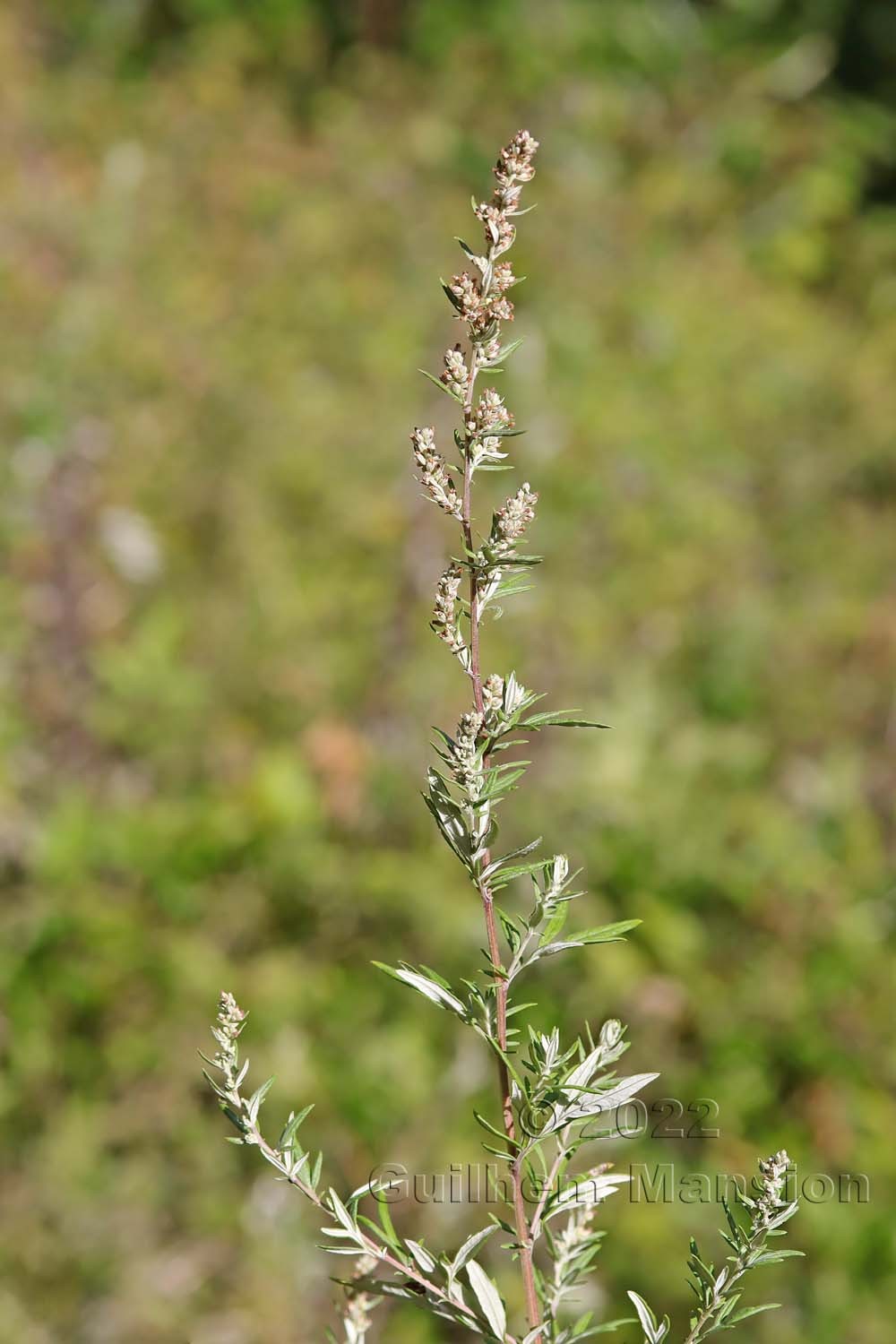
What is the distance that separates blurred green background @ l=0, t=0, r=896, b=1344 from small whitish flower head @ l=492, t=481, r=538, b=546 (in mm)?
2338

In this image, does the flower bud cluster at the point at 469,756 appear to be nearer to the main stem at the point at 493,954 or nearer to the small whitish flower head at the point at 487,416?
the main stem at the point at 493,954

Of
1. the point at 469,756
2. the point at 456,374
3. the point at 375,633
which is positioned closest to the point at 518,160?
the point at 456,374

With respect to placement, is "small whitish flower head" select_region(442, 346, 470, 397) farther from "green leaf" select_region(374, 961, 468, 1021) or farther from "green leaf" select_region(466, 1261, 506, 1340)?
"green leaf" select_region(466, 1261, 506, 1340)

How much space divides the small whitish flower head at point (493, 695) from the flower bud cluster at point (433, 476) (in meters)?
0.14

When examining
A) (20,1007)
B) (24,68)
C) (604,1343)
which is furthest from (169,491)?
(24,68)

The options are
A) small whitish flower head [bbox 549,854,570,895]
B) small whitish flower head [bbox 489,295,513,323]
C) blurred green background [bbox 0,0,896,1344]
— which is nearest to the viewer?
small whitish flower head [bbox 489,295,513,323]

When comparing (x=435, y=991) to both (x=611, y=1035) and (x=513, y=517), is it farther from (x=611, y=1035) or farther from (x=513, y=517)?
(x=513, y=517)

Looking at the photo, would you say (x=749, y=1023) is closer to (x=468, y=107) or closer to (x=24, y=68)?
(x=468, y=107)

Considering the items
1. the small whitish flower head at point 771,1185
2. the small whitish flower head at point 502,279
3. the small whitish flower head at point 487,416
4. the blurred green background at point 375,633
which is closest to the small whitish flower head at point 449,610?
the small whitish flower head at point 487,416

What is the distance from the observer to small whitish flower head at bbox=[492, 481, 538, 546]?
88cm

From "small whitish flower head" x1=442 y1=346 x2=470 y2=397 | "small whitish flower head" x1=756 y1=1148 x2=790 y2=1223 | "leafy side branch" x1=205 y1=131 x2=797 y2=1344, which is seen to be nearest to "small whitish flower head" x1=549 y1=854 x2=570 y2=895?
"leafy side branch" x1=205 y1=131 x2=797 y2=1344

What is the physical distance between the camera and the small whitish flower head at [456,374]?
33.4 inches

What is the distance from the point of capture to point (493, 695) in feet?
2.98

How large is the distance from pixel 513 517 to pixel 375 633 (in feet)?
11.1
